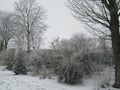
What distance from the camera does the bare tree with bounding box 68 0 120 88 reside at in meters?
8.33

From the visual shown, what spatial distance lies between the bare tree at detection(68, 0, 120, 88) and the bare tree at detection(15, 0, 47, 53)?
20322 mm

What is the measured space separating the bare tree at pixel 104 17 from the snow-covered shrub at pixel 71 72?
87.2 inches

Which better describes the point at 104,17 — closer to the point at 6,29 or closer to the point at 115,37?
the point at 115,37

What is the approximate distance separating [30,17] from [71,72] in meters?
22.7

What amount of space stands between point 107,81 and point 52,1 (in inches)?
571

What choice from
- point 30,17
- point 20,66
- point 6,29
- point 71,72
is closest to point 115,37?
point 71,72

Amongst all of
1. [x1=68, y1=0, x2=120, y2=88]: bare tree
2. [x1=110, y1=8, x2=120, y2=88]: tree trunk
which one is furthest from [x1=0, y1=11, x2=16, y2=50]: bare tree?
[x1=110, y1=8, x2=120, y2=88]: tree trunk

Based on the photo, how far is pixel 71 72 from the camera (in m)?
9.45

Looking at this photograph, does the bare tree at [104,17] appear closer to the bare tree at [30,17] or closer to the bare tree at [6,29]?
the bare tree at [30,17]

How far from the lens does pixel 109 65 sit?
446 inches

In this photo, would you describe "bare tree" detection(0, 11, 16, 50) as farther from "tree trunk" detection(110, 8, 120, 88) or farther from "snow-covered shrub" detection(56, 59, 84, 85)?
"tree trunk" detection(110, 8, 120, 88)

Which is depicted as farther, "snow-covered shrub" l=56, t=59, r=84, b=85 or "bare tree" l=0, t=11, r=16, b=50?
"bare tree" l=0, t=11, r=16, b=50

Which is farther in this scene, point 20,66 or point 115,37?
point 20,66

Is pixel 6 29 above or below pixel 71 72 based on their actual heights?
above
